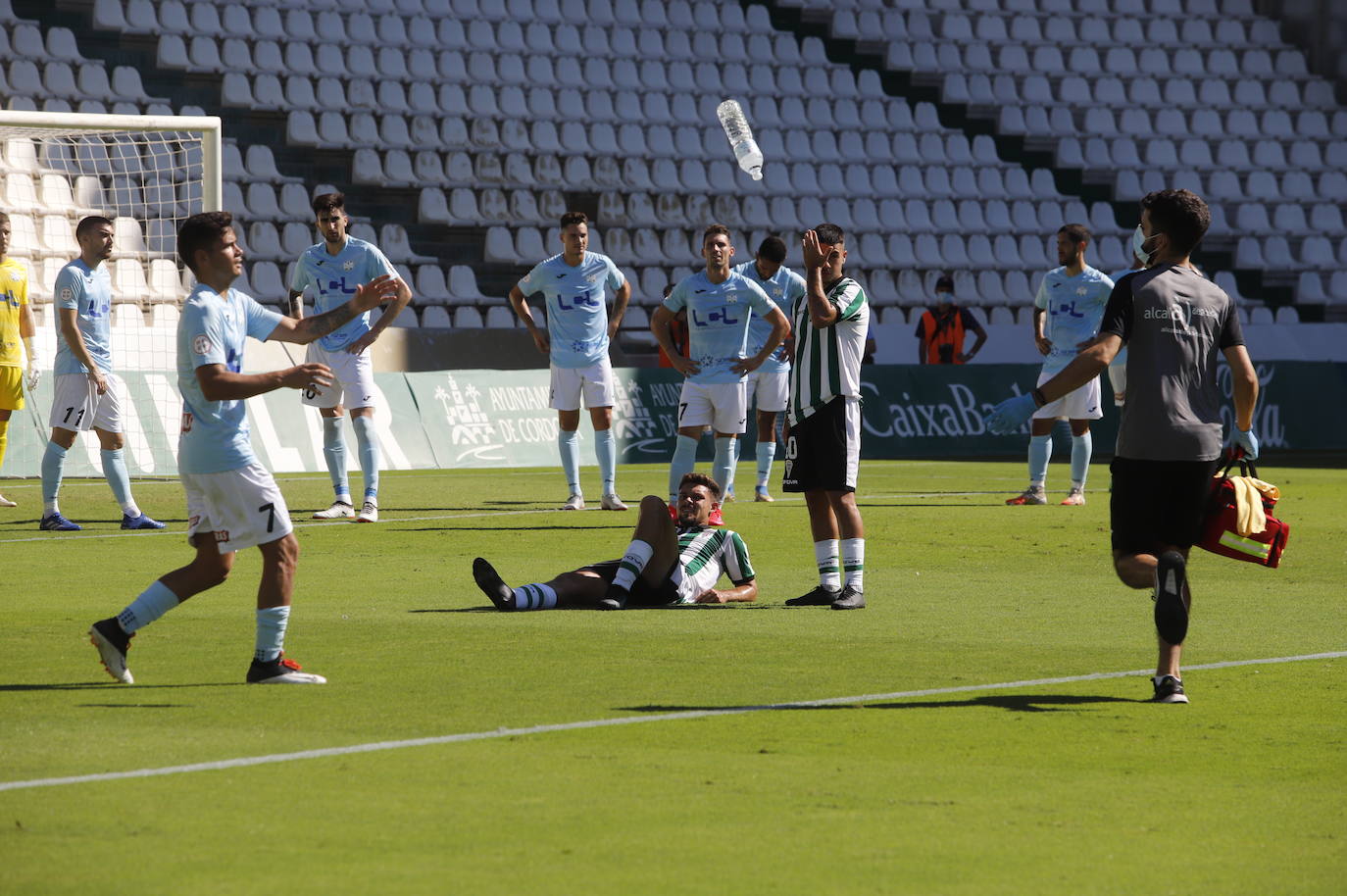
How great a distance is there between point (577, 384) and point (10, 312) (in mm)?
4540

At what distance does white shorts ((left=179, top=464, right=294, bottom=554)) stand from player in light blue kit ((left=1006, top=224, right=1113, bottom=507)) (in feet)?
35.6

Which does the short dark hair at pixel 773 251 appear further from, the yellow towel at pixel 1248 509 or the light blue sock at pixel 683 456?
the yellow towel at pixel 1248 509

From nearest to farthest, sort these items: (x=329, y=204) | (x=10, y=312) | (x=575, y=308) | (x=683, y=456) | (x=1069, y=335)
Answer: (x=329, y=204), (x=10, y=312), (x=683, y=456), (x=575, y=308), (x=1069, y=335)

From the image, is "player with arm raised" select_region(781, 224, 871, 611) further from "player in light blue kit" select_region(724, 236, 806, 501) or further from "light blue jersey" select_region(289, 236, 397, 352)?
"player in light blue kit" select_region(724, 236, 806, 501)

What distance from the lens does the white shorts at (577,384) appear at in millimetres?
16938

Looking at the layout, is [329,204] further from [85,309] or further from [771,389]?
[771,389]

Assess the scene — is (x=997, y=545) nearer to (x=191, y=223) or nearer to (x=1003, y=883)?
(x=191, y=223)

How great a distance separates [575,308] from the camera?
1681 cm

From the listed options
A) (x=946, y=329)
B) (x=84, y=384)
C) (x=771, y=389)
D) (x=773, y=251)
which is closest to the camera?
(x=84, y=384)

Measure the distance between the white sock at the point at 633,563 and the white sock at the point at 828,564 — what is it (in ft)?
3.18

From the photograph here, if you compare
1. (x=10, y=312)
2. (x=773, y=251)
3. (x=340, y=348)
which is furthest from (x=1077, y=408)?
(x=10, y=312)

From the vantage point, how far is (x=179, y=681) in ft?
25.4

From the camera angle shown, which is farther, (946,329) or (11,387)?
(946,329)

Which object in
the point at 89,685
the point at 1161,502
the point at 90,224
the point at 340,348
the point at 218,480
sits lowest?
the point at 89,685
